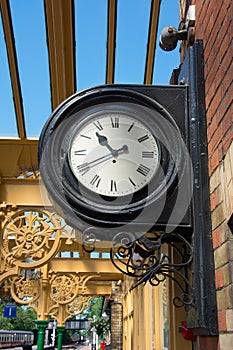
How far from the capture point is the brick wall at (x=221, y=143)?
1.42m

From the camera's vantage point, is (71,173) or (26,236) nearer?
(71,173)

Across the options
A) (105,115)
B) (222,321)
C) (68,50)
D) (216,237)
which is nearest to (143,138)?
(105,115)

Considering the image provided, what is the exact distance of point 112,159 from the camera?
1.67 m

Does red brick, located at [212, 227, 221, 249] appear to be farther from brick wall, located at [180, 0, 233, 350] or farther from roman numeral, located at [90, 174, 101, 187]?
roman numeral, located at [90, 174, 101, 187]

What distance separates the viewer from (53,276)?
980 cm

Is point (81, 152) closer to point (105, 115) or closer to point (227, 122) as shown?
point (105, 115)

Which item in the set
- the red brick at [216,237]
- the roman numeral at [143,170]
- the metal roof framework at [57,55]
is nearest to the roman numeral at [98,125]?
the roman numeral at [143,170]

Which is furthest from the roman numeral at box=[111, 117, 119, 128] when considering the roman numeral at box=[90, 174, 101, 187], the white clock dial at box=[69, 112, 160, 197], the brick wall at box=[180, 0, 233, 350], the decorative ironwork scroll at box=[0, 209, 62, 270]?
the decorative ironwork scroll at box=[0, 209, 62, 270]

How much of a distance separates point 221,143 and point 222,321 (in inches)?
23.8

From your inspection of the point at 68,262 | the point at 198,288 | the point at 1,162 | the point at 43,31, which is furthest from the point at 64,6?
the point at 68,262

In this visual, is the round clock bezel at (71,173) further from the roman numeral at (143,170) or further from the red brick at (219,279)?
the red brick at (219,279)

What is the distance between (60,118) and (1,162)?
3861mm

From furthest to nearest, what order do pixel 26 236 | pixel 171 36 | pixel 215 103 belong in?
pixel 26 236
pixel 171 36
pixel 215 103

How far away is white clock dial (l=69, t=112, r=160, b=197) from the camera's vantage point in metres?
1.62
